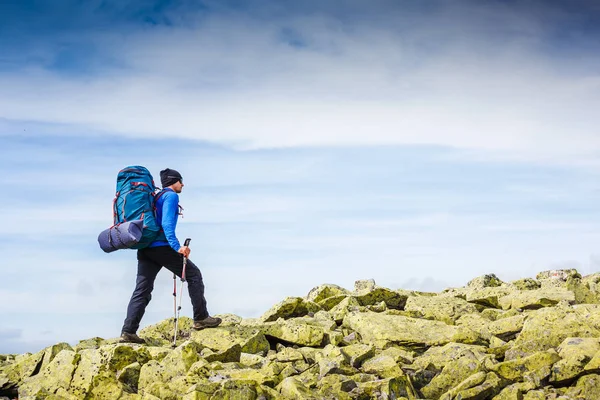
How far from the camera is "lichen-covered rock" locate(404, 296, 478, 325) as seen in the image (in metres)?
18.3

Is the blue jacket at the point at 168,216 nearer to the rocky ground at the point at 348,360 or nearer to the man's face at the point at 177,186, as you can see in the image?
the man's face at the point at 177,186

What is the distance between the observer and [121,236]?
16375mm

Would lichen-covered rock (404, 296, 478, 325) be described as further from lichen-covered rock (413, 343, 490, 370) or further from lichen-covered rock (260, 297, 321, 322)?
lichen-covered rock (413, 343, 490, 370)

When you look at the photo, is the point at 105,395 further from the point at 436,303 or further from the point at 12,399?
the point at 436,303

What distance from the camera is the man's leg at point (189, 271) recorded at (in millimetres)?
17109

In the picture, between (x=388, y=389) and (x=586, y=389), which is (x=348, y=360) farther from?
(x=586, y=389)

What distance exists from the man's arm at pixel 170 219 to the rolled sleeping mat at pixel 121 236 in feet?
1.75

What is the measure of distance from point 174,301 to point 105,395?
434cm

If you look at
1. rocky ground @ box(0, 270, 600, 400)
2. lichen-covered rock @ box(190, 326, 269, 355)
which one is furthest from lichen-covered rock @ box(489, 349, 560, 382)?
lichen-covered rock @ box(190, 326, 269, 355)

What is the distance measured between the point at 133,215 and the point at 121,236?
0.65 meters

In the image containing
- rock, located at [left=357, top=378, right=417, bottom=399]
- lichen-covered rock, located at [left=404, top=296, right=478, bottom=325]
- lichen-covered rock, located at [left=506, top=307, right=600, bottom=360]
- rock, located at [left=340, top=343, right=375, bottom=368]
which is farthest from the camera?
lichen-covered rock, located at [left=404, top=296, right=478, bottom=325]

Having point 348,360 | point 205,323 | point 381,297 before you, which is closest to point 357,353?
point 348,360

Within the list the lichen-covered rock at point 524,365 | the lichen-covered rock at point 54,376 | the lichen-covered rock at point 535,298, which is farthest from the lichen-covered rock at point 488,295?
the lichen-covered rock at point 54,376

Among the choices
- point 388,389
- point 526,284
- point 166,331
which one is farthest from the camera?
point 526,284
